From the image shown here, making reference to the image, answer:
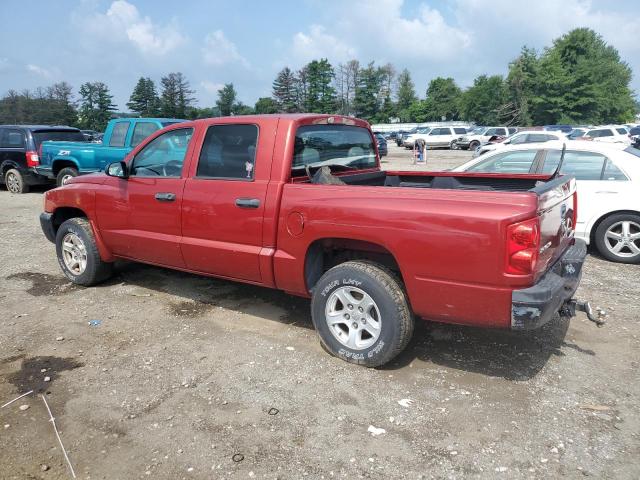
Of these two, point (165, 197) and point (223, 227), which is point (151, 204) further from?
point (223, 227)

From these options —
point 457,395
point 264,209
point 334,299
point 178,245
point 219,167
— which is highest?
point 219,167

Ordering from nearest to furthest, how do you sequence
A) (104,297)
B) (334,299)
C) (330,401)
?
(330,401)
(334,299)
(104,297)

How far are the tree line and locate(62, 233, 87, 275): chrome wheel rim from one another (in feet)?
146

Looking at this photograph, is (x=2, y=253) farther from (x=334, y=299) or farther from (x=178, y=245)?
(x=334, y=299)

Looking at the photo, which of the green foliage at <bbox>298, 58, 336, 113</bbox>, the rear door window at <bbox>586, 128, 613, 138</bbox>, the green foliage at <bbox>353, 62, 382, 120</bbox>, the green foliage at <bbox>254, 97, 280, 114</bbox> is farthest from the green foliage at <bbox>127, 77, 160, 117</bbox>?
the rear door window at <bbox>586, 128, 613, 138</bbox>

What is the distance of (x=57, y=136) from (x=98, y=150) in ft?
11.4

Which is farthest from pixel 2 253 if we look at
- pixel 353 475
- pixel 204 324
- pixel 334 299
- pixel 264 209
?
pixel 353 475

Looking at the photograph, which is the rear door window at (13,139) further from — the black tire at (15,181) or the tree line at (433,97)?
the tree line at (433,97)

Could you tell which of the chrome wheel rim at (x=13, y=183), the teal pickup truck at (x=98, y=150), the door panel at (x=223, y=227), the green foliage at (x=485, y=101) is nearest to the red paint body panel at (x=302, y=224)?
the door panel at (x=223, y=227)

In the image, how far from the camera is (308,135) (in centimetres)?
418

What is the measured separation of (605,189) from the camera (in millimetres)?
6309

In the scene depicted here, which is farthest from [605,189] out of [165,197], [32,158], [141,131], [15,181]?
[15,181]

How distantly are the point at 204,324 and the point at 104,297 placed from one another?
1451 mm

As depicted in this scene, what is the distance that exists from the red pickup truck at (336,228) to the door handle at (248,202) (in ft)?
0.04
